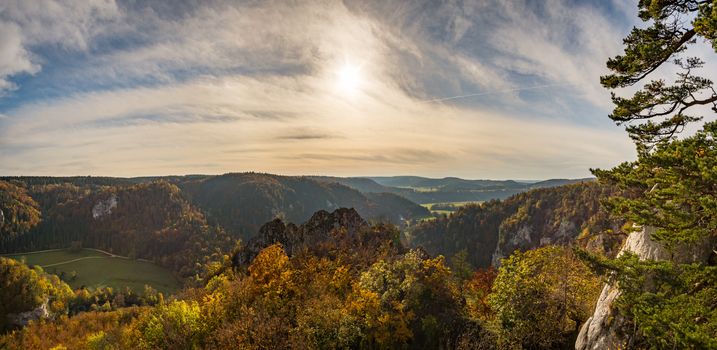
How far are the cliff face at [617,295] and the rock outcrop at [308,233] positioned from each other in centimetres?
4889

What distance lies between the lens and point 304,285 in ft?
119

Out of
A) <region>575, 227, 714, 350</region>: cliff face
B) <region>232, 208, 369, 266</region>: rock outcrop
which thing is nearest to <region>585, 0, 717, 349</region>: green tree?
<region>575, 227, 714, 350</region>: cliff face

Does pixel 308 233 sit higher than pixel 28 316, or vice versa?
pixel 308 233

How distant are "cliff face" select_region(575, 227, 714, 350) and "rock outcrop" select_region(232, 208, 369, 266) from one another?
160 ft

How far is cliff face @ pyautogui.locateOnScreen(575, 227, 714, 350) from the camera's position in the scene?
1482cm

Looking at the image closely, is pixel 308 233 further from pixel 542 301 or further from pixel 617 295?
pixel 617 295

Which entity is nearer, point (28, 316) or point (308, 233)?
point (308, 233)

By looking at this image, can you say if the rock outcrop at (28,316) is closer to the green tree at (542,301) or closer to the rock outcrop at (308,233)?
the rock outcrop at (308,233)

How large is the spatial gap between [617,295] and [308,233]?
55.5 meters

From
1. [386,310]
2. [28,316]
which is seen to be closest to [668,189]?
[386,310]

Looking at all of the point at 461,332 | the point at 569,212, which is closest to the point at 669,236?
the point at 461,332

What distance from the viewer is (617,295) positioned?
1664cm

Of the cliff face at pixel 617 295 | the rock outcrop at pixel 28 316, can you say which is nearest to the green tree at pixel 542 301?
the cliff face at pixel 617 295

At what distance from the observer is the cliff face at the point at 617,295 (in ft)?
48.6
